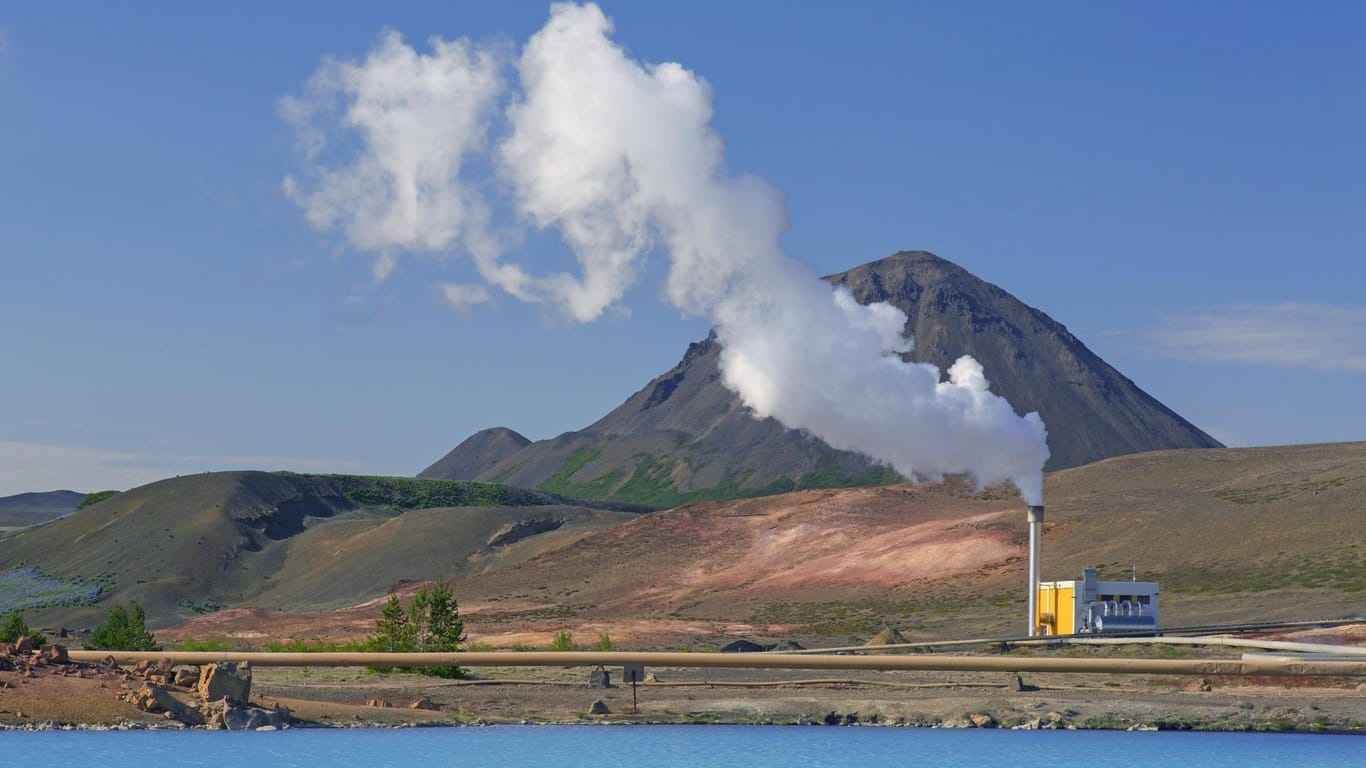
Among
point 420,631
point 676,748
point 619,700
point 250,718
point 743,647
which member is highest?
point 420,631

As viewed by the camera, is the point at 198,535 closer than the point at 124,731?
No

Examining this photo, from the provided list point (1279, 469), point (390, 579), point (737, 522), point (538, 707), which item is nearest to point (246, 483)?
point (390, 579)

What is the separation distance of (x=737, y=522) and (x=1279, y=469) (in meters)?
47.0

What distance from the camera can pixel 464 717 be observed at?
36531mm

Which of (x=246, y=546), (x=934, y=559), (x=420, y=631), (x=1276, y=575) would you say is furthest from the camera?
(x=246, y=546)

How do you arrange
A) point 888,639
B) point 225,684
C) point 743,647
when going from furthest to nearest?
point 888,639, point 743,647, point 225,684

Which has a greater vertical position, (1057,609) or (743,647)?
(1057,609)

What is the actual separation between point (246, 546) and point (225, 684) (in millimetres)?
134646

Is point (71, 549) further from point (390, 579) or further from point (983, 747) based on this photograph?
point (983, 747)

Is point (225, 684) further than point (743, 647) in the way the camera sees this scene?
No

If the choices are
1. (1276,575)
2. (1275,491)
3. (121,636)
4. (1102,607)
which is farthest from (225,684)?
(1275,491)

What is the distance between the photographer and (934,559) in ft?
371

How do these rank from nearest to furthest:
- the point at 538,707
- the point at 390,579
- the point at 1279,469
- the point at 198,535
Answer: the point at 538,707 < the point at 1279,469 < the point at 390,579 < the point at 198,535

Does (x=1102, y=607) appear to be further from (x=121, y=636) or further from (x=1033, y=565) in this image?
(x=121, y=636)
